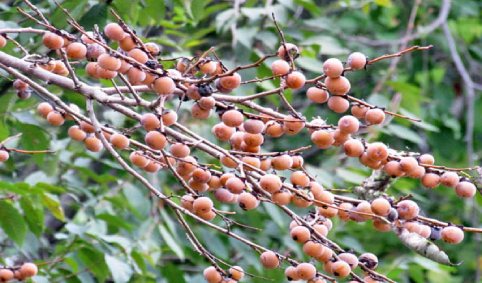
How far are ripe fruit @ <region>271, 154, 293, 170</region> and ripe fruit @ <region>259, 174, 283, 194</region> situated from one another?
0.07 meters

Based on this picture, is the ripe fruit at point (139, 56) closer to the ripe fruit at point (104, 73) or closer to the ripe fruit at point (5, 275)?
the ripe fruit at point (104, 73)

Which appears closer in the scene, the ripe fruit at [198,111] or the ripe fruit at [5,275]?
the ripe fruit at [198,111]

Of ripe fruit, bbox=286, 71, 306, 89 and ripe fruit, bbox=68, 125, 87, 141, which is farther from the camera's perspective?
ripe fruit, bbox=68, 125, 87, 141

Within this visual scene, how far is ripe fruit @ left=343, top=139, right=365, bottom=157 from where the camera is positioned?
4.68ft

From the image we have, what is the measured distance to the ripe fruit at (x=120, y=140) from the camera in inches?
58.9

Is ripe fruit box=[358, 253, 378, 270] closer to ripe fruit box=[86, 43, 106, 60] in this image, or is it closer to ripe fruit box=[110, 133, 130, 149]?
ripe fruit box=[110, 133, 130, 149]

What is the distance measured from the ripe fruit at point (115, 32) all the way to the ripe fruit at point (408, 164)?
1.49 feet

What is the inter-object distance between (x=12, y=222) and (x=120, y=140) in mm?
747

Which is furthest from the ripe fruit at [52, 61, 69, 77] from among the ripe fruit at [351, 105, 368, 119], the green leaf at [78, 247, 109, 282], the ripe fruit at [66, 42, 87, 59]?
the green leaf at [78, 247, 109, 282]

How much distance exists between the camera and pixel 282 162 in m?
1.47

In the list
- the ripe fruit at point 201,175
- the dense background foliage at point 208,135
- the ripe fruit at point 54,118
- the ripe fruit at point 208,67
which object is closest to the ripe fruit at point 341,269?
the ripe fruit at point 201,175

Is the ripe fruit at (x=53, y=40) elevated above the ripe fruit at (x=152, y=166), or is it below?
above

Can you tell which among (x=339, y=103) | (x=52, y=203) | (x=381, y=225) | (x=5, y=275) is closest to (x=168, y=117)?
(x=339, y=103)

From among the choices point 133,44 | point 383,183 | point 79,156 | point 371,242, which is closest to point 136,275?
point 79,156
